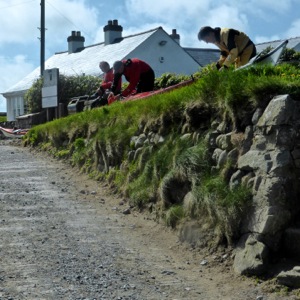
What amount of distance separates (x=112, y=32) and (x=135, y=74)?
1146 inches

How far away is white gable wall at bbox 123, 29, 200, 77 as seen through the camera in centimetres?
4025

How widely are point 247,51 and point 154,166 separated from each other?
126 inches

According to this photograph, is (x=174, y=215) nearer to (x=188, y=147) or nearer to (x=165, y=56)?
(x=188, y=147)

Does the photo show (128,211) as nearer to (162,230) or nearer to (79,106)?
(162,230)

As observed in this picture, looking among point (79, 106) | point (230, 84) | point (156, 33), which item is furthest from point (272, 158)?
point (156, 33)

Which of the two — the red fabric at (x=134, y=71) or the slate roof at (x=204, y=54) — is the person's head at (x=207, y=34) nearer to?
the red fabric at (x=134, y=71)

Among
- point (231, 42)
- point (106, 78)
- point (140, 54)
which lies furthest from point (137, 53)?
point (231, 42)

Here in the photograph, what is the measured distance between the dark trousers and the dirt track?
429 centimetres

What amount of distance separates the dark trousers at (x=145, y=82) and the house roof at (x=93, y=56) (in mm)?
21956

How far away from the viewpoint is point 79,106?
18578 millimetres

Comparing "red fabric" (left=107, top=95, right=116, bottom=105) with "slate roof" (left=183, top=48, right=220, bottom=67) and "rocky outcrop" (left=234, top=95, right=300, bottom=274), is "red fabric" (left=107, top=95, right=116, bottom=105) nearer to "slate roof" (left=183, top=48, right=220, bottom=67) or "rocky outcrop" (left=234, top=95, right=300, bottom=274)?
"rocky outcrop" (left=234, top=95, right=300, bottom=274)

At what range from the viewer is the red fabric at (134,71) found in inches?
572

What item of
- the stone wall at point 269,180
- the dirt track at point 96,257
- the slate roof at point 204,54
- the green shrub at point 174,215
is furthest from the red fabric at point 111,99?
the slate roof at point 204,54

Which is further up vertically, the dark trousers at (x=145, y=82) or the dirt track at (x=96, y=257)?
the dark trousers at (x=145, y=82)
